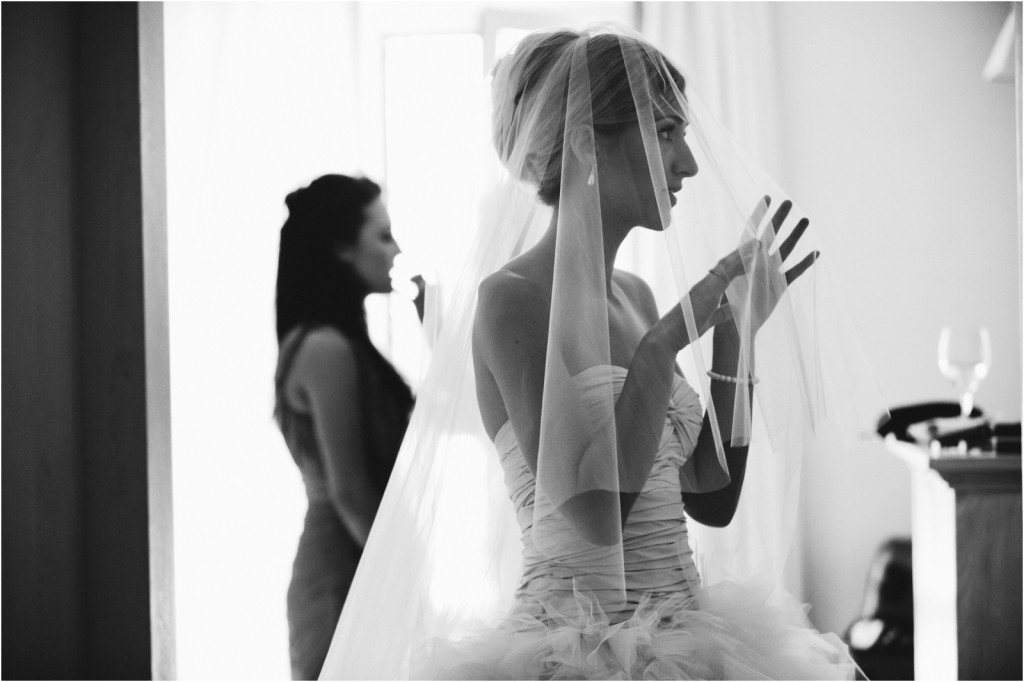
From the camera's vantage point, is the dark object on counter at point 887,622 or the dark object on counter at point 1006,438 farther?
the dark object on counter at point 887,622

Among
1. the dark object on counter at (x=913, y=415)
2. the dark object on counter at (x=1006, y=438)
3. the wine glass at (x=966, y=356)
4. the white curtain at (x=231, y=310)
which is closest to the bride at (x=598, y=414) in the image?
the dark object on counter at (x=1006, y=438)

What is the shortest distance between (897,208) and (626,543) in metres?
2.44

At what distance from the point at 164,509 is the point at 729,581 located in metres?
0.66

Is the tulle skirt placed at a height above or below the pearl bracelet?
below

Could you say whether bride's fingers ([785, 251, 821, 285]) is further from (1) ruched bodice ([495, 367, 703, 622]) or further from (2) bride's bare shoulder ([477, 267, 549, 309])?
(2) bride's bare shoulder ([477, 267, 549, 309])

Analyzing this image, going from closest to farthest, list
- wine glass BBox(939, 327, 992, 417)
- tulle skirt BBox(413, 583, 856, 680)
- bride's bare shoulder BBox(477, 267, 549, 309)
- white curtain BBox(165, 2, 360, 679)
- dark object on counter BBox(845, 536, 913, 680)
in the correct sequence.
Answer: tulle skirt BBox(413, 583, 856, 680)
bride's bare shoulder BBox(477, 267, 549, 309)
wine glass BBox(939, 327, 992, 417)
dark object on counter BBox(845, 536, 913, 680)
white curtain BBox(165, 2, 360, 679)

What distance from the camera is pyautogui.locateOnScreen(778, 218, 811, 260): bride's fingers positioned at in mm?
938

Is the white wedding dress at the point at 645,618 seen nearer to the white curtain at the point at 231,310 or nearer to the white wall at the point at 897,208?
the white curtain at the point at 231,310

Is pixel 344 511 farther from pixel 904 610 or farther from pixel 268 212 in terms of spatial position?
pixel 904 610

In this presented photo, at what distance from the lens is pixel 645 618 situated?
2.85ft

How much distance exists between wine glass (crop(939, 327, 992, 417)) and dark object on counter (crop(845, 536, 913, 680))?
75 centimetres

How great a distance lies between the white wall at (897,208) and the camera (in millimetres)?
2877

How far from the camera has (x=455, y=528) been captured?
3.31 feet

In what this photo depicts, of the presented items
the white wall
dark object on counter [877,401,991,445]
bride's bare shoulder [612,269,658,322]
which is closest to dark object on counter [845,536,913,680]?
the white wall
